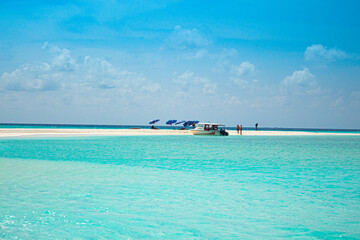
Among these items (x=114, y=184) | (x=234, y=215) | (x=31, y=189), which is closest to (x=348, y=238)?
(x=234, y=215)

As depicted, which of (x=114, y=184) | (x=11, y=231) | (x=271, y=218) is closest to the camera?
(x=11, y=231)

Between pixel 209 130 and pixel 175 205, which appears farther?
pixel 209 130

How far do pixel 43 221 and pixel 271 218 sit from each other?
4.95 m

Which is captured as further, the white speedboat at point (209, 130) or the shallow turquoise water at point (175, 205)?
the white speedboat at point (209, 130)

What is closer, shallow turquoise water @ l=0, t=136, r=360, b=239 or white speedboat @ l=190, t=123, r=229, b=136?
shallow turquoise water @ l=0, t=136, r=360, b=239

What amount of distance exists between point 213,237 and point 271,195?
4548 millimetres

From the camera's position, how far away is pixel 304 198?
1024 cm

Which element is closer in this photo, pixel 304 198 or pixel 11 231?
pixel 11 231

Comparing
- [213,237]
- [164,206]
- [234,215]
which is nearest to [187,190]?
[164,206]

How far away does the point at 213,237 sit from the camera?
262 inches

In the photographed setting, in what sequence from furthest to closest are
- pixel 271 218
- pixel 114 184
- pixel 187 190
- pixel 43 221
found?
pixel 114 184 → pixel 187 190 → pixel 271 218 → pixel 43 221

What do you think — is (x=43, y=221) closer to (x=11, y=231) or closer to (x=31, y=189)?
(x=11, y=231)

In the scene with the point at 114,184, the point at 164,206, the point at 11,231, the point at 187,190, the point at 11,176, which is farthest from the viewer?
the point at 11,176

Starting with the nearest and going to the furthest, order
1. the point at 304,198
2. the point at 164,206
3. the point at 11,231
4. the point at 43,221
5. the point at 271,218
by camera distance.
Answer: the point at 11,231
the point at 43,221
the point at 271,218
the point at 164,206
the point at 304,198
